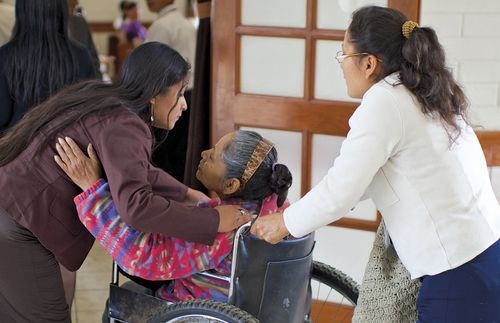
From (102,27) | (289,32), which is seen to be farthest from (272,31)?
(102,27)

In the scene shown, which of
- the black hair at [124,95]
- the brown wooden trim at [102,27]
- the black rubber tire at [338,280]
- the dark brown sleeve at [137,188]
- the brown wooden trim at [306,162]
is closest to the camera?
the dark brown sleeve at [137,188]

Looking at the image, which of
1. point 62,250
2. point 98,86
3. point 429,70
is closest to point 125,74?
point 98,86

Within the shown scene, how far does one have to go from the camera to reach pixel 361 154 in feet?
6.05

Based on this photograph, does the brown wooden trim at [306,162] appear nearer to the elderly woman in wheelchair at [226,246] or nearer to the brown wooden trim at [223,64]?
the brown wooden trim at [223,64]

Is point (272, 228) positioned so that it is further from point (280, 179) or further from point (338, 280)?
point (338, 280)

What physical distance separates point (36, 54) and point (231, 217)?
125 cm

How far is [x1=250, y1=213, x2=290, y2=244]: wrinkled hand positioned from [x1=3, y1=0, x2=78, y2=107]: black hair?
1.29m

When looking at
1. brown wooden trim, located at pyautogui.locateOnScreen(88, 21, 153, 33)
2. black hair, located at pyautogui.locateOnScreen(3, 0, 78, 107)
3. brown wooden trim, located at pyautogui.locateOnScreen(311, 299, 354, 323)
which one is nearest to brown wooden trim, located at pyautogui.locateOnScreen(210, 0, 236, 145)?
black hair, located at pyautogui.locateOnScreen(3, 0, 78, 107)

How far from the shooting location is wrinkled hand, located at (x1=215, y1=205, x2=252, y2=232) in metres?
2.10

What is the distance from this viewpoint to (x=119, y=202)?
1.99 metres

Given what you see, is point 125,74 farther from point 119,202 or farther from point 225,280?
point 225,280

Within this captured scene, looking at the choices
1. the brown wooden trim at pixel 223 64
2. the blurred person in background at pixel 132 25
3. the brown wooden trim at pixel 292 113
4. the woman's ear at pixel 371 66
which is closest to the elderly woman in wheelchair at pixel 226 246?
the woman's ear at pixel 371 66

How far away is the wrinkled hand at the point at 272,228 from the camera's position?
1.99 metres

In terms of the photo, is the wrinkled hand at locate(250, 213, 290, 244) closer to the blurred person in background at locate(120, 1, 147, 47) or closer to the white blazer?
the white blazer
